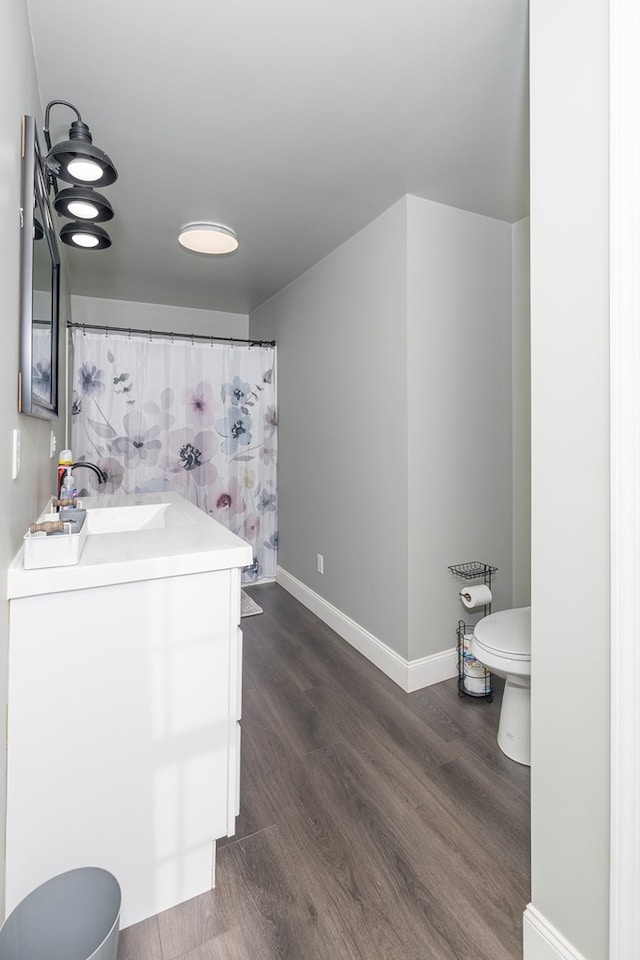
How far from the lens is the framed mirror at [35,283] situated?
120 cm

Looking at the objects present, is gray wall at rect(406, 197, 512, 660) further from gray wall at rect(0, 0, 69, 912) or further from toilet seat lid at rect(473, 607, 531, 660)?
gray wall at rect(0, 0, 69, 912)

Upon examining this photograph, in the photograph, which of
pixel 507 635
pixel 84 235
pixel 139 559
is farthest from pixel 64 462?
pixel 507 635

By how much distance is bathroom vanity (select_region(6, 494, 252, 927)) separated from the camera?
108 cm

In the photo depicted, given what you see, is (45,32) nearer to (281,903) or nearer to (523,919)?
(281,903)

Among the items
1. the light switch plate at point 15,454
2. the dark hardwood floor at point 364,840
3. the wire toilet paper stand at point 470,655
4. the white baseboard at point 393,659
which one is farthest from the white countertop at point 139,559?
the wire toilet paper stand at point 470,655

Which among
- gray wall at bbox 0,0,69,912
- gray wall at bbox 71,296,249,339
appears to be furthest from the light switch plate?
gray wall at bbox 71,296,249,339

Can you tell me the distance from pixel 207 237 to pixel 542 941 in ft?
9.56

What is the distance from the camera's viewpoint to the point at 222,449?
380cm

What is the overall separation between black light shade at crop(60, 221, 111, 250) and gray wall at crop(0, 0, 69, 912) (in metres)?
0.42

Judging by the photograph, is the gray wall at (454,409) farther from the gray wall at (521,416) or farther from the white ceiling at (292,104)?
the white ceiling at (292,104)

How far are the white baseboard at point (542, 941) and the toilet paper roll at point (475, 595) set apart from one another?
1.32 metres

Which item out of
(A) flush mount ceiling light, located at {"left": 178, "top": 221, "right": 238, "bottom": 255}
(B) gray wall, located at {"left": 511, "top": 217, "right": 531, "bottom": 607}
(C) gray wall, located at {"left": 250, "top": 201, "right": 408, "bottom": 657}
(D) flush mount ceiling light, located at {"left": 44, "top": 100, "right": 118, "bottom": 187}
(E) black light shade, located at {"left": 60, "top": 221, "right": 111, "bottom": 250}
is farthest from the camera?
(B) gray wall, located at {"left": 511, "top": 217, "right": 531, "bottom": 607}

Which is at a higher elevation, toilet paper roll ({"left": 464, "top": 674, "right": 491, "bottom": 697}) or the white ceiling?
the white ceiling

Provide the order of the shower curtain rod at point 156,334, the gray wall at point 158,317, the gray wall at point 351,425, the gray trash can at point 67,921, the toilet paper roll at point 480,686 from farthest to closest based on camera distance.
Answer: the gray wall at point 158,317
the shower curtain rod at point 156,334
the gray wall at point 351,425
the toilet paper roll at point 480,686
the gray trash can at point 67,921
